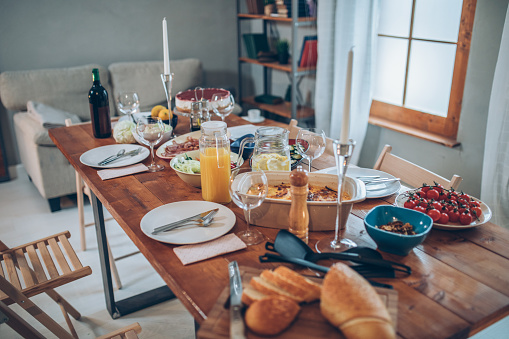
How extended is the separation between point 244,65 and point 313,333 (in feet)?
14.3

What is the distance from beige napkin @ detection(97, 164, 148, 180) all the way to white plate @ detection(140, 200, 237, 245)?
1.34 ft

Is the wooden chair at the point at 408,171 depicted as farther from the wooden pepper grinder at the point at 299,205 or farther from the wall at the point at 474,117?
the wall at the point at 474,117

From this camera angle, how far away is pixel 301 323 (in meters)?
0.89

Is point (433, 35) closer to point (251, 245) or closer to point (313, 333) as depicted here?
point (251, 245)

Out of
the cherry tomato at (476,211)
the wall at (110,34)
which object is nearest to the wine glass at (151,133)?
the cherry tomato at (476,211)

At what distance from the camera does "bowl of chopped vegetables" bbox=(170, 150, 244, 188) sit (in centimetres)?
160

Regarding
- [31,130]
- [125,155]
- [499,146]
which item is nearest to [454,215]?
[125,155]

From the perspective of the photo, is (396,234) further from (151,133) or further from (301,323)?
(151,133)

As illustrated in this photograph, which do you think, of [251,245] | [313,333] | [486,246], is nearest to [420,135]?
[486,246]

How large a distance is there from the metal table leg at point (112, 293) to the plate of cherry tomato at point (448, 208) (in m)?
1.30

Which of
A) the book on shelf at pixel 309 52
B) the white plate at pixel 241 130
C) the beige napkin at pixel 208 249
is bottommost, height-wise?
the beige napkin at pixel 208 249

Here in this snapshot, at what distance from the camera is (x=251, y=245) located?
1226 mm

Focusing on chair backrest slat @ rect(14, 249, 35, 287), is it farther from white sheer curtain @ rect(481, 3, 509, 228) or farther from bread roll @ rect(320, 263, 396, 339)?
white sheer curtain @ rect(481, 3, 509, 228)

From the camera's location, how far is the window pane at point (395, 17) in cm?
323
